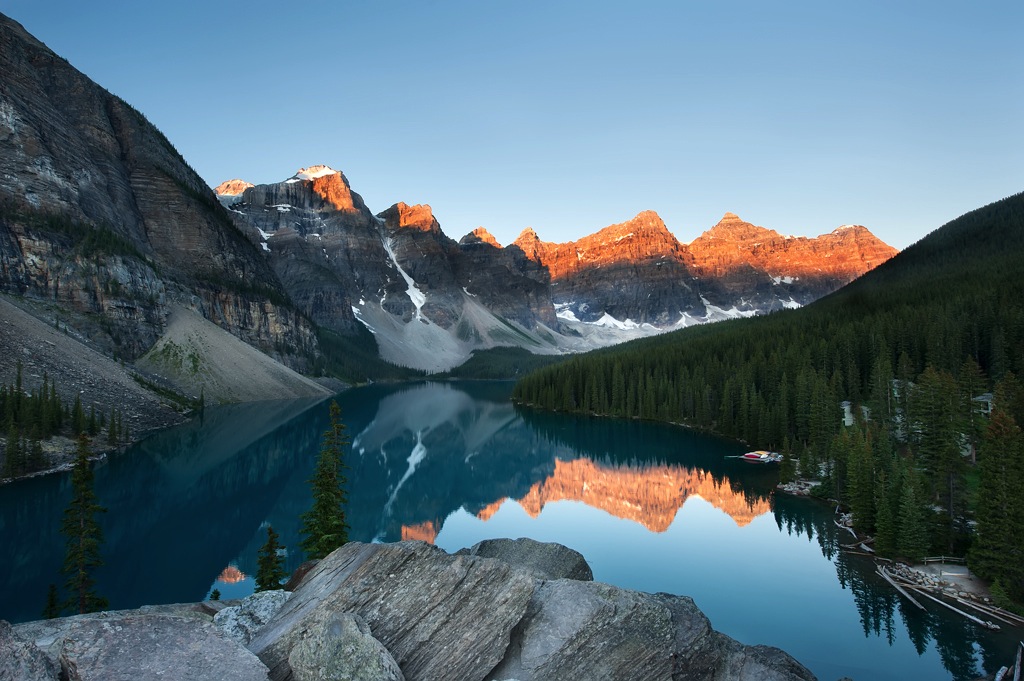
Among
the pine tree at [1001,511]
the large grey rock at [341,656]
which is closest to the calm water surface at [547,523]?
the pine tree at [1001,511]

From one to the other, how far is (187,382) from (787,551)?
10590 centimetres

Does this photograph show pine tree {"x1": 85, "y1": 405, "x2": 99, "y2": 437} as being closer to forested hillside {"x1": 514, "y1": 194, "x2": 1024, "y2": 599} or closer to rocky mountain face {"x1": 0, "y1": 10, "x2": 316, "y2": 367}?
rocky mountain face {"x1": 0, "y1": 10, "x2": 316, "y2": 367}

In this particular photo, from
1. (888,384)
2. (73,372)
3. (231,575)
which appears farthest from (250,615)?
(73,372)

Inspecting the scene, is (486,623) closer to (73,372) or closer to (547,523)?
(547,523)

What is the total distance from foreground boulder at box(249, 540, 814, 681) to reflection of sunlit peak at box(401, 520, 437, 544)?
1070 inches

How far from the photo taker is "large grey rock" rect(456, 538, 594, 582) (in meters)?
16.0

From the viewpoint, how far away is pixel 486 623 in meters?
10.3

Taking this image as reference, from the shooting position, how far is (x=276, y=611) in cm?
1134

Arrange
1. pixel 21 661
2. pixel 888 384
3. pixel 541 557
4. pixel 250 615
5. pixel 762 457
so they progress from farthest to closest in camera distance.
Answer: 1. pixel 762 457
2. pixel 888 384
3. pixel 541 557
4. pixel 250 615
5. pixel 21 661

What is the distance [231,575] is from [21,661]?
83.0 feet

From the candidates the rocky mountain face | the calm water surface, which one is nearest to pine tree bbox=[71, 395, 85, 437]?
the calm water surface

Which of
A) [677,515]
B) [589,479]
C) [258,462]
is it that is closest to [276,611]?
[677,515]

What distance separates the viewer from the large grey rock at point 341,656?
8.79 meters

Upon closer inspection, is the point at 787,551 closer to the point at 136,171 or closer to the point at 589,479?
the point at 589,479
